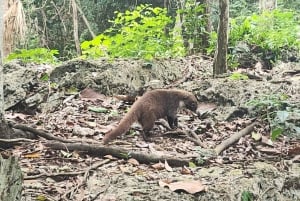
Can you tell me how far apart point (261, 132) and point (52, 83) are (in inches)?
128

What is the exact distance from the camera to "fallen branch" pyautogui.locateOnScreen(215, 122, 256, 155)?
4389mm

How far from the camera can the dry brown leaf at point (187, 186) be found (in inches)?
131

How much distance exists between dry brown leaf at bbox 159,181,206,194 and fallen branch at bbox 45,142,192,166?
0.52m

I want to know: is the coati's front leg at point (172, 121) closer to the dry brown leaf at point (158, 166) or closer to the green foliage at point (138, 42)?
the dry brown leaf at point (158, 166)

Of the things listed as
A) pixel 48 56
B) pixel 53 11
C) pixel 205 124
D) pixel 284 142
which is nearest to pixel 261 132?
pixel 284 142

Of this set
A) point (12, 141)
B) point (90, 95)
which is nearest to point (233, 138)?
point (12, 141)

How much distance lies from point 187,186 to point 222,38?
353 cm

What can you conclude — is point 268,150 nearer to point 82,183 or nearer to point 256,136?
point 256,136

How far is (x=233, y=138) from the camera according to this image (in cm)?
464

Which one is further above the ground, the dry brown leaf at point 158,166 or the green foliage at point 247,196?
the dry brown leaf at point 158,166

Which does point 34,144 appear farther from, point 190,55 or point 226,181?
point 190,55

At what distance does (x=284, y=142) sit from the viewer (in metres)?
4.74

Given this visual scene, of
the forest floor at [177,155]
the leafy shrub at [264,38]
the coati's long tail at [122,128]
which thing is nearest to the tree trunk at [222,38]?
the forest floor at [177,155]

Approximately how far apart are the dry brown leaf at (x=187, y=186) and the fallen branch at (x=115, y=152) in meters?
0.52
